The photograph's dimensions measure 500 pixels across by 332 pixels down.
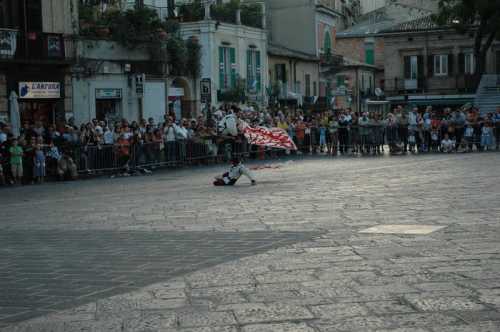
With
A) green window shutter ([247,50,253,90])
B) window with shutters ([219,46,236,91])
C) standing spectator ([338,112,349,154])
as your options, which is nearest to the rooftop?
green window shutter ([247,50,253,90])

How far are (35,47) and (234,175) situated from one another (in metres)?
16.5

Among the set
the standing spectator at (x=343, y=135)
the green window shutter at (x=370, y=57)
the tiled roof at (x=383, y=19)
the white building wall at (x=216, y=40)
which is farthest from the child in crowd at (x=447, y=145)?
the green window shutter at (x=370, y=57)

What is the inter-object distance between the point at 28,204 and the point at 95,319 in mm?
11099

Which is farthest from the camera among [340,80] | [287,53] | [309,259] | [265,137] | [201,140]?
[340,80]

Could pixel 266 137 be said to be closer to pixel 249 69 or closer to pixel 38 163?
pixel 38 163

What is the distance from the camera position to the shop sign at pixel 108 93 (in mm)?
36531

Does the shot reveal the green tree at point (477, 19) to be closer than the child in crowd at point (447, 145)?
No

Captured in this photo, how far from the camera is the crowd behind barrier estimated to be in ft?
79.9

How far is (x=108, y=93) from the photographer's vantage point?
36938mm

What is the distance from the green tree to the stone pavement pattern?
42462 millimetres

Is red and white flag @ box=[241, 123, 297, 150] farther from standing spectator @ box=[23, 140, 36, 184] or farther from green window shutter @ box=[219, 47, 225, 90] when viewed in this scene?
green window shutter @ box=[219, 47, 225, 90]

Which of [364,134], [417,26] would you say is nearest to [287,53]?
[417,26]

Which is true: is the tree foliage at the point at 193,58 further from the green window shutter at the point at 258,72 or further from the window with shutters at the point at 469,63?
the window with shutters at the point at 469,63

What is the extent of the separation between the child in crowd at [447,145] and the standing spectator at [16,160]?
646 inches
